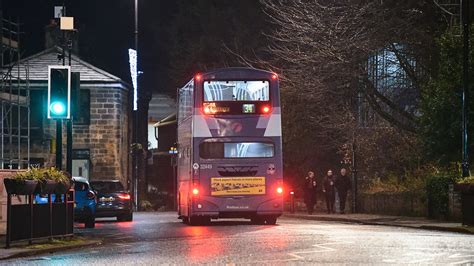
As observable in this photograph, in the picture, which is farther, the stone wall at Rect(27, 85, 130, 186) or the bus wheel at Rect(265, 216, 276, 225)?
the stone wall at Rect(27, 85, 130, 186)

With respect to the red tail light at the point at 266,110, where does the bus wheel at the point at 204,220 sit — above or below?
below

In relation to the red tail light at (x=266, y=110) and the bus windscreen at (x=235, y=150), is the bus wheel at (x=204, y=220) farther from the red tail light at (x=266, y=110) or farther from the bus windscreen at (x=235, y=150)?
the red tail light at (x=266, y=110)

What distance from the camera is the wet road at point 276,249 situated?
14477 mm

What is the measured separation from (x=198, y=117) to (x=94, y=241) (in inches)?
285

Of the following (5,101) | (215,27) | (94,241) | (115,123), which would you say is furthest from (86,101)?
(94,241)

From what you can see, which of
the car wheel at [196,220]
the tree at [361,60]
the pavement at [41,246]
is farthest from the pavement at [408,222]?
the pavement at [41,246]

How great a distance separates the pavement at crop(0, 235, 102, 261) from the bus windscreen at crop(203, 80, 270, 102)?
24.4 feet

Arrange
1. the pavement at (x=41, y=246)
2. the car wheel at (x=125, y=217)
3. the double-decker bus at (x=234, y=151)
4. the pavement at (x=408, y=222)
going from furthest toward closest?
1. the car wheel at (x=125, y=217)
2. the double-decker bus at (x=234, y=151)
3. the pavement at (x=408, y=222)
4. the pavement at (x=41, y=246)

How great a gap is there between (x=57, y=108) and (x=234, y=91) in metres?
7.91

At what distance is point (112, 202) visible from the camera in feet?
104

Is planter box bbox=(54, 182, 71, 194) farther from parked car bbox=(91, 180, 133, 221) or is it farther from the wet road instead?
parked car bbox=(91, 180, 133, 221)

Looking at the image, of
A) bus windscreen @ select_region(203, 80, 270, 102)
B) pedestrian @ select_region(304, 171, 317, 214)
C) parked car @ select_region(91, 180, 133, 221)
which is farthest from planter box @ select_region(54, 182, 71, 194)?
pedestrian @ select_region(304, 171, 317, 214)

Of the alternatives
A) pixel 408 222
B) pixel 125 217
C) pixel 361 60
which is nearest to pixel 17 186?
pixel 408 222

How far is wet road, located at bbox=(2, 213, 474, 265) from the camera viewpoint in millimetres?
14477
